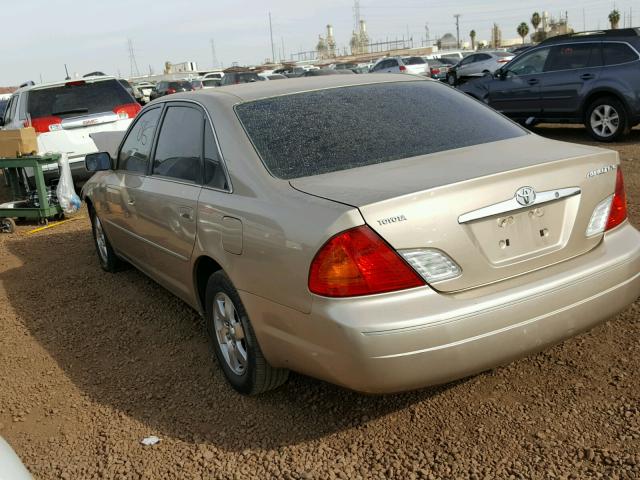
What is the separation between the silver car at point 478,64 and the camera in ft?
84.2

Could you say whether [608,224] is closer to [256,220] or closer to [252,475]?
[256,220]

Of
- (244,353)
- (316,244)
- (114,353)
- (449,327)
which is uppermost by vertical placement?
(316,244)

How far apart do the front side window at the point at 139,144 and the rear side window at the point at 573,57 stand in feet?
27.4

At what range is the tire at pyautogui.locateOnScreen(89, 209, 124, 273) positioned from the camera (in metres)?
5.83

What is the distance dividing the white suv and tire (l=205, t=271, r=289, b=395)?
6.52 m

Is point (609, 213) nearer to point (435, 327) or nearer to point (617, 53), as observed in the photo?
point (435, 327)

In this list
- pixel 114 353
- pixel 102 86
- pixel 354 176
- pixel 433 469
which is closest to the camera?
pixel 433 469

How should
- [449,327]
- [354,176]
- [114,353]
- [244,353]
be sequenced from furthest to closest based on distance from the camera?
[114,353]
[244,353]
[354,176]
[449,327]

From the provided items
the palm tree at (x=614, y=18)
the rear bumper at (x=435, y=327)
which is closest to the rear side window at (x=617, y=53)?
the rear bumper at (x=435, y=327)

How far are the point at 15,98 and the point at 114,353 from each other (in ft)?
26.5

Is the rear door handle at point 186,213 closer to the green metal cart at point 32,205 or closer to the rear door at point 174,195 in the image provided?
the rear door at point 174,195

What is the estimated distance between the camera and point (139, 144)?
4.77 meters

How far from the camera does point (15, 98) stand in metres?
10.8

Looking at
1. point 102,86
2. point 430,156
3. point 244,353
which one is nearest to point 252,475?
point 244,353
